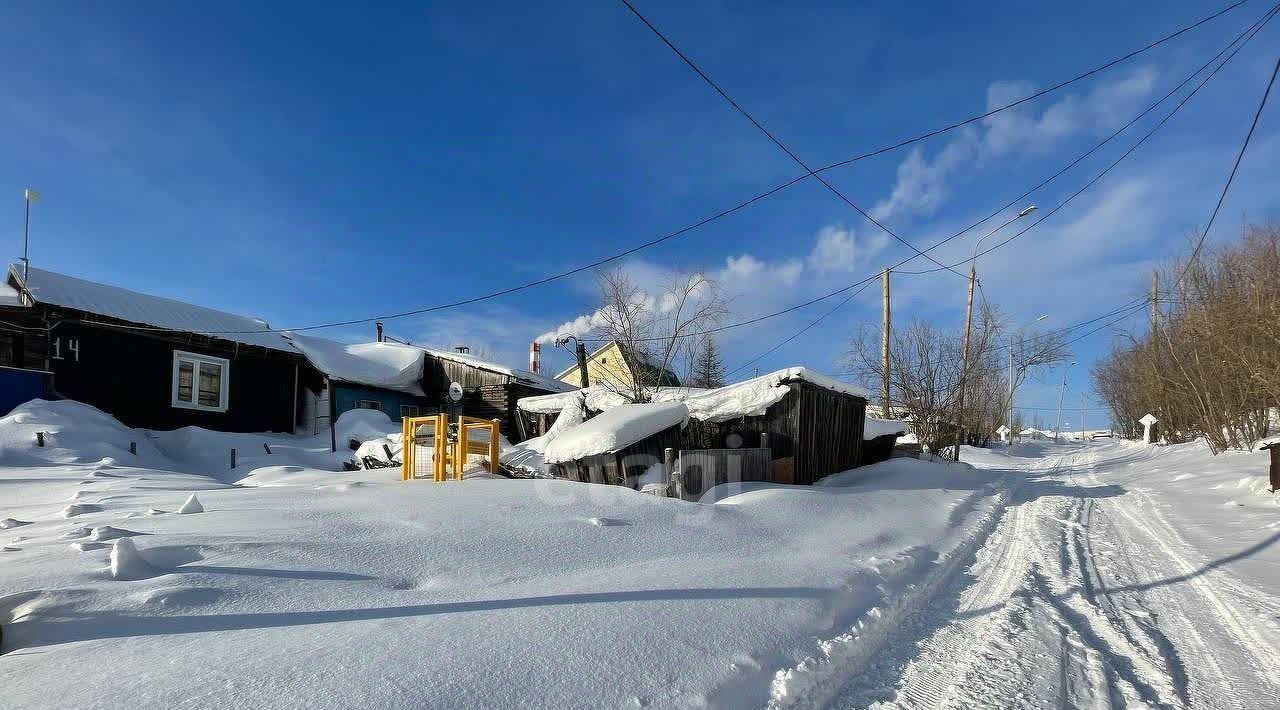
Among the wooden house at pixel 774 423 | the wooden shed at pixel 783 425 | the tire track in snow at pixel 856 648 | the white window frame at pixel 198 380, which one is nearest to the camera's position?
the tire track in snow at pixel 856 648

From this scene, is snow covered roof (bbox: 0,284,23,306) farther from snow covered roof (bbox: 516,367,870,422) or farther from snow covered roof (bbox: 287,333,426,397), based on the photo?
snow covered roof (bbox: 516,367,870,422)

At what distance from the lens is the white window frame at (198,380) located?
1800 cm

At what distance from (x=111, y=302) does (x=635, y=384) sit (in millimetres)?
15009

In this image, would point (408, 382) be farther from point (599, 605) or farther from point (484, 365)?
point (599, 605)

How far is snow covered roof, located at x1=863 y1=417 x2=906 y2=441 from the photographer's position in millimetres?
15656

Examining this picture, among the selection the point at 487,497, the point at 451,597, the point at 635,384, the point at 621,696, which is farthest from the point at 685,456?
the point at 635,384

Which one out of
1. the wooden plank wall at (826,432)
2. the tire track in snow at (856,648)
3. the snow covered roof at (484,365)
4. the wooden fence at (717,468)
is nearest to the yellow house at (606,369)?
the snow covered roof at (484,365)

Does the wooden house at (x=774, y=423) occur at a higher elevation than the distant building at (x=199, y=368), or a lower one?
lower

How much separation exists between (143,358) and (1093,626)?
21.4m

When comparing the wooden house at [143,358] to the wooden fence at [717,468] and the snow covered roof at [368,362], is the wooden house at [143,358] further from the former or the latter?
the wooden fence at [717,468]

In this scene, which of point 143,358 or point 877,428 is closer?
point 877,428

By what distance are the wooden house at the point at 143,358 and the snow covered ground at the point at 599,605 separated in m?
9.77

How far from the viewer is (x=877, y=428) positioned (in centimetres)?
1588

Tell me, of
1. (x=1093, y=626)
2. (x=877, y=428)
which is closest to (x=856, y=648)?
(x=1093, y=626)
